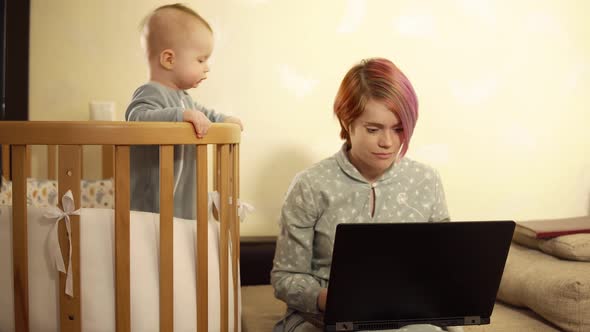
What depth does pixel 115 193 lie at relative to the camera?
3.73ft

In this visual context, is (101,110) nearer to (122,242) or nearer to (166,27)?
(166,27)

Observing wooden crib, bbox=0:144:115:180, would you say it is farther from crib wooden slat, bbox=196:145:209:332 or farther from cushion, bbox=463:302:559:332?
cushion, bbox=463:302:559:332

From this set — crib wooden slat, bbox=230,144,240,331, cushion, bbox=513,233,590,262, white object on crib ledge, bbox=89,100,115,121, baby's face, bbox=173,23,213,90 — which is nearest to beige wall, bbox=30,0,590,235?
A: white object on crib ledge, bbox=89,100,115,121

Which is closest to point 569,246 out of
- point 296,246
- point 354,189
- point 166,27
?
point 354,189

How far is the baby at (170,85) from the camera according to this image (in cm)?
140

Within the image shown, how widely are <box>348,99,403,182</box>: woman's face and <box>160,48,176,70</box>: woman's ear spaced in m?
0.47

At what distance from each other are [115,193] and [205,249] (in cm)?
21

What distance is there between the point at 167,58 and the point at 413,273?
0.75 m

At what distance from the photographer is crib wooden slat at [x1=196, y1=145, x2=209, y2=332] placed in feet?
4.00

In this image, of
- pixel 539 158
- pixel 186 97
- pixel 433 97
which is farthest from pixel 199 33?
pixel 539 158

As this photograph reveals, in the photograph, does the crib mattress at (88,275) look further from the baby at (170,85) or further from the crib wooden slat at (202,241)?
the baby at (170,85)

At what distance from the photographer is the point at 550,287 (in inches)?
67.7

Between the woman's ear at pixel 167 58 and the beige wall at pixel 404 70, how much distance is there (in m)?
0.53

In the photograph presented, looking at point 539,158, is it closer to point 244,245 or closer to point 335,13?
point 335,13
